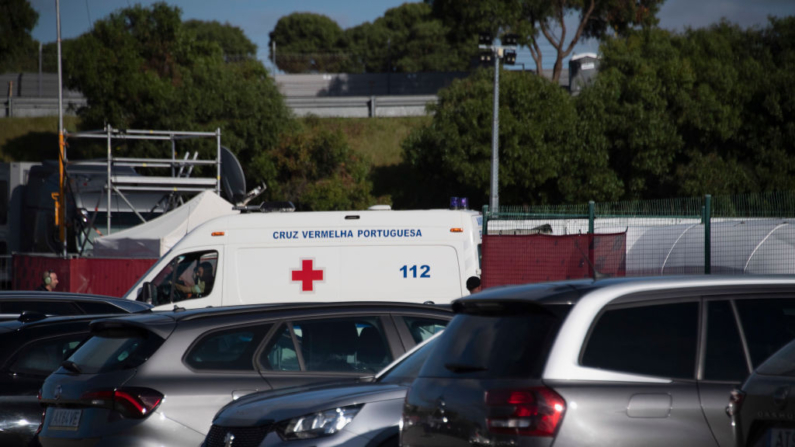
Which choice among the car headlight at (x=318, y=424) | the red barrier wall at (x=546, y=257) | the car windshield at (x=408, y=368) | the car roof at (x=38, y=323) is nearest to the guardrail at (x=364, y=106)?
the red barrier wall at (x=546, y=257)

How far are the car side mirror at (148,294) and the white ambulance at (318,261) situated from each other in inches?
0.6

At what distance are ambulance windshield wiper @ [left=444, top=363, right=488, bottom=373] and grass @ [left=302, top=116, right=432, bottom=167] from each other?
45.4 m

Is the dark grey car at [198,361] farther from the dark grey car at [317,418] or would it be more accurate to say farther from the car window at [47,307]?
the car window at [47,307]

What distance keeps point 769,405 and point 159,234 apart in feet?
Result: 59.6

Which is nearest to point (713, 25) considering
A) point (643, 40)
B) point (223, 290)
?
point (643, 40)

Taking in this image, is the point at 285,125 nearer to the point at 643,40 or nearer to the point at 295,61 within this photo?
the point at 643,40

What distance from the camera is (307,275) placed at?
1373 centimetres

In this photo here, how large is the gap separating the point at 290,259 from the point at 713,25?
3797 centimetres

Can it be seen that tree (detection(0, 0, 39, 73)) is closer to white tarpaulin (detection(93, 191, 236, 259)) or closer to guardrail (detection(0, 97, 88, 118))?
guardrail (detection(0, 97, 88, 118))

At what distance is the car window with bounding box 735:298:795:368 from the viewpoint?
4.46 m

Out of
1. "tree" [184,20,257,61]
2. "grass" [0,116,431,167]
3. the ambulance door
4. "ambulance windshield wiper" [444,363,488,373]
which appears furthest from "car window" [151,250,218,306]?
"tree" [184,20,257,61]

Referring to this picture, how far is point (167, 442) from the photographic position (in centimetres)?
591

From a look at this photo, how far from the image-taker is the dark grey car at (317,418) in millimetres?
5266

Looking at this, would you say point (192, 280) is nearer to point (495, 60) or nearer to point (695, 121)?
point (495, 60)
